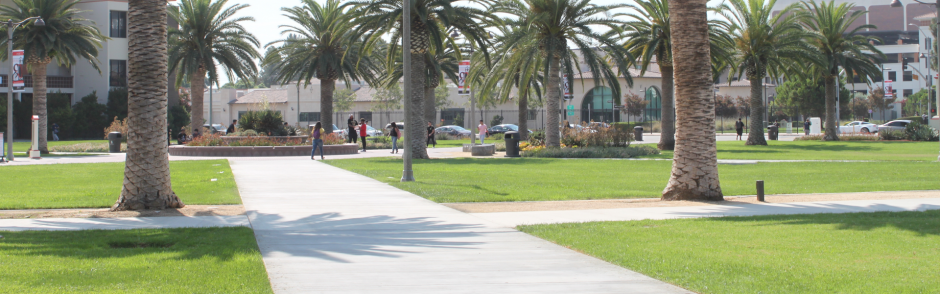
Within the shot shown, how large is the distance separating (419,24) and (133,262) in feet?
65.9

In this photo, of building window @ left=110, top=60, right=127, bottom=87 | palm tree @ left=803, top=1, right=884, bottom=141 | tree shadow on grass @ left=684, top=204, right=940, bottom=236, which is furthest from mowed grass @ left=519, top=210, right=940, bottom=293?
building window @ left=110, top=60, right=127, bottom=87

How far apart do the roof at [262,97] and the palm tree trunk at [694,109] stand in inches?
2988

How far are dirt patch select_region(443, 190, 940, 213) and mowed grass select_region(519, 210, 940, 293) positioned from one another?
2.18 meters

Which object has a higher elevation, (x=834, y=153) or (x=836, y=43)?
(x=836, y=43)

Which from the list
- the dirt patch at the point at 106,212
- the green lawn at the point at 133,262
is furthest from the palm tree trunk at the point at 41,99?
the green lawn at the point at 133,262

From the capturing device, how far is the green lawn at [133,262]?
5.68m

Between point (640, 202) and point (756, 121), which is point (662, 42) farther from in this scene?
point (640, 202)

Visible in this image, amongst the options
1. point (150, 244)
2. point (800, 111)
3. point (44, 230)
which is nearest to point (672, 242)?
point (150, 244)

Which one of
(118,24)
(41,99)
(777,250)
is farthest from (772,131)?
(118,24)

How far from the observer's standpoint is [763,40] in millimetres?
37719

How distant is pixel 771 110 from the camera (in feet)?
268

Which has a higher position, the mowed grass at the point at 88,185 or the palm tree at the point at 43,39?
the palm tree at the point at 43,39

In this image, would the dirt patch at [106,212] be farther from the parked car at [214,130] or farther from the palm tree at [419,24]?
the parked car at [214,130]

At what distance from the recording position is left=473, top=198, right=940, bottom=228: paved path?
10.5 meters
